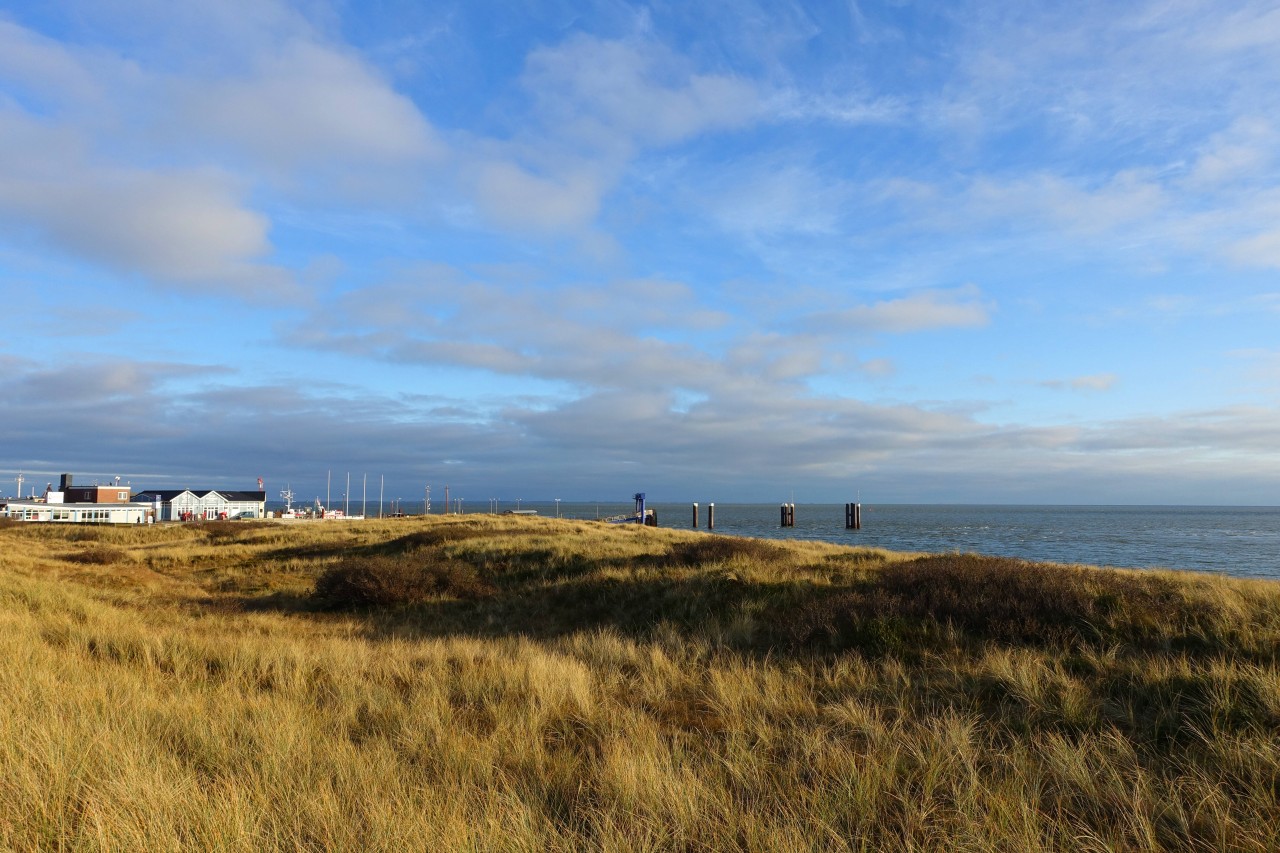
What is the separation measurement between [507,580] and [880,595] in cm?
1201

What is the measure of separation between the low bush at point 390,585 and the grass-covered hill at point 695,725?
126 inches

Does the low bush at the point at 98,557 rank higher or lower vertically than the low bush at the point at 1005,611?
lower

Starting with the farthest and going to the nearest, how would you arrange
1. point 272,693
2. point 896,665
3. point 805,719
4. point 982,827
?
point 896,665 < point 272,693 < point 805,719 < point 982,827

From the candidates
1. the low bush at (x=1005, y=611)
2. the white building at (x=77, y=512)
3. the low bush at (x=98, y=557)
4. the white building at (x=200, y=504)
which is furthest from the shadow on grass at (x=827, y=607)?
the white building at (x=200, y=504)

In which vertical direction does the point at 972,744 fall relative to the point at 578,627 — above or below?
above

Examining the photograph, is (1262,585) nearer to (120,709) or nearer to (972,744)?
(972,744)

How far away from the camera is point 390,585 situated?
58.3 ft

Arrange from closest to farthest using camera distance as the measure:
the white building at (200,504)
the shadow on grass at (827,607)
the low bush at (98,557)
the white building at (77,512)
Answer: the shadow on grass at (827,607) < the low bush at (98,557) < the white building at (77,512) < the white building at (200,504)

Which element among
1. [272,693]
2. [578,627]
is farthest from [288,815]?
[578,627]

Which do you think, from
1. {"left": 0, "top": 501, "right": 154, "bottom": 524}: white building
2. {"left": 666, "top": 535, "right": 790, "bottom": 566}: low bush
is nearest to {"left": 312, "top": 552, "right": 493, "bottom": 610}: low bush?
{"left": 666, "top": 535, "right": 790, "bottom": 566}: low bush

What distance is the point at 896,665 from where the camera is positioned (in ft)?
28.4

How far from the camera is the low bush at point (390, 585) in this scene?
17.7 metres

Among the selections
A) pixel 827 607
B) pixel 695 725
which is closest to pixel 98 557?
pixel 827 607

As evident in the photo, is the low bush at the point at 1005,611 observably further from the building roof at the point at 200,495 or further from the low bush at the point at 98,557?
the building roof at the point at 200,495
